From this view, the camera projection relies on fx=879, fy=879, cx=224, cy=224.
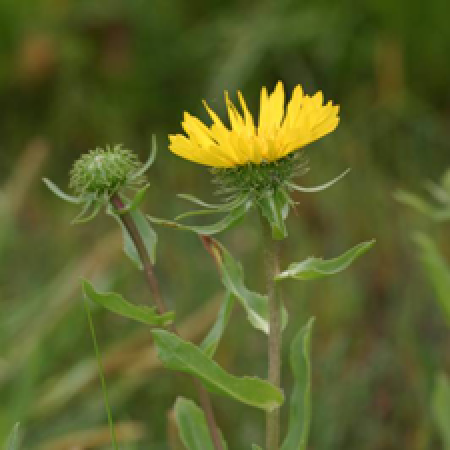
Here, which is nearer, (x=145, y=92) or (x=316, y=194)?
(x=316, y=194)

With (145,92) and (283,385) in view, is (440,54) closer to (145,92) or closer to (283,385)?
(145,92)

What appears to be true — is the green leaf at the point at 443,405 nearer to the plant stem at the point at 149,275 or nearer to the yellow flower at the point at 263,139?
the plant stem at the point at 149,275

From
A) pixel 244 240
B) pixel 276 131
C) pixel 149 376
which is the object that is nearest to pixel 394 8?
pixel 244 240

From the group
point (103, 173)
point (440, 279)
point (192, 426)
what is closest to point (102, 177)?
point (103, 173)

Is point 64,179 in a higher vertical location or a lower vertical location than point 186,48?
lower

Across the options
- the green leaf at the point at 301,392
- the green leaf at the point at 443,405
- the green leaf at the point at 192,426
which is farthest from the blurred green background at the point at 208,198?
the green leaf at the point at 443,405

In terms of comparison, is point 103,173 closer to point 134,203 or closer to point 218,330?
point 134,203

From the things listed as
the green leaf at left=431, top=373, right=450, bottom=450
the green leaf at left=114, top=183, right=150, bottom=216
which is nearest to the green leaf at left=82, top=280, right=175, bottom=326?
the green leaf at left=114, top=183, right=150, bottom=216
